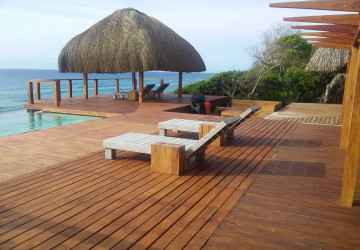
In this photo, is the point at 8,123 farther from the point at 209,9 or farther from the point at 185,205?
the point at 209,9

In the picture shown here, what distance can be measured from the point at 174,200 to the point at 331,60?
340 inches

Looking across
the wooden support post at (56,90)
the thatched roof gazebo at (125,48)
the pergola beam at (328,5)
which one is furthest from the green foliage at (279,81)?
the pergola beam at (328,5)

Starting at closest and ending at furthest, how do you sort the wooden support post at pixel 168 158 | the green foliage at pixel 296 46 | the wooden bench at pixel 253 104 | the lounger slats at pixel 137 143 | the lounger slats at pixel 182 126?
the wooden support post at pixel 168 158, the lounger slats at pixel 137 143, the lounger slats at pixel 182 126, the wooden bench at pixel 253 104, the green foliage at pixel 296 46

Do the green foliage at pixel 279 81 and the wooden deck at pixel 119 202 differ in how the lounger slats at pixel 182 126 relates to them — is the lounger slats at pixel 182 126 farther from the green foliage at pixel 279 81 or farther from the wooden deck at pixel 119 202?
the green foliage at pixel 279 81

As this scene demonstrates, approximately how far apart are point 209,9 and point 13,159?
13.3m

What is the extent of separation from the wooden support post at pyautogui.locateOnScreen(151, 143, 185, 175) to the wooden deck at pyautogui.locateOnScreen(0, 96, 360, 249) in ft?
0.36

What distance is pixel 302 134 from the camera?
19.3 feet

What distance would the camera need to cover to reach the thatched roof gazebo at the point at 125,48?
10641mm

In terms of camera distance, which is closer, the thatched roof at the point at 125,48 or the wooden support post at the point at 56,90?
the wooden support post at the point at 56,90

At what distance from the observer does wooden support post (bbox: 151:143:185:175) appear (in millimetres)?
3342

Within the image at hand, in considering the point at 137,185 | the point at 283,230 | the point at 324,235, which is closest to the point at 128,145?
the point at 137,185

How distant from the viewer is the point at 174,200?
272 cm

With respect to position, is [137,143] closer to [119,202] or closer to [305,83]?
[119,202]

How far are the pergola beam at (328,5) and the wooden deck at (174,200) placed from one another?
5.41 ft
